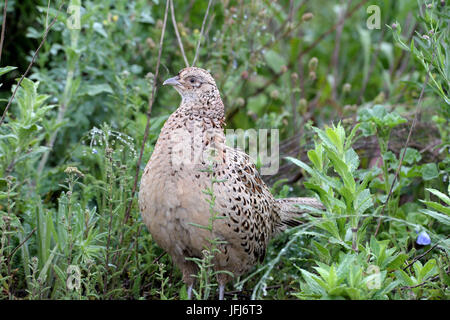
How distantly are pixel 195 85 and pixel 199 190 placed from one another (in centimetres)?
64

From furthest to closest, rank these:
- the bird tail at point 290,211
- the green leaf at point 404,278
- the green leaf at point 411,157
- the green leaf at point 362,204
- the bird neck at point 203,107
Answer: the green leaf at point 411,157 → the bird tail at point 290,211 → the bird neck at point 203,107 → the green leaf at point 362,204 → the green leaf at point 404,278

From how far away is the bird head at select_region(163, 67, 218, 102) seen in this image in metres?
3.37

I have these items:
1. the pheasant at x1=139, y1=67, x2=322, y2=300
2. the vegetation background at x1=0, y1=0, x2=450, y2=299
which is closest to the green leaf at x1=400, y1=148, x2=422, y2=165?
the vegetation background at x1=0, y1=0, x2=450, y2=299

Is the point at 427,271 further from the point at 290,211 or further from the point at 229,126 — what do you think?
the point at 229,126

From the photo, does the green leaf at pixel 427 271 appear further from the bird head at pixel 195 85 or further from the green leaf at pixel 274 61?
the green leaf at pixel 274 61

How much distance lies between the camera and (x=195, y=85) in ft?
11.1

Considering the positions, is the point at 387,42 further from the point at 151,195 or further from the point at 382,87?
the point at 151,195

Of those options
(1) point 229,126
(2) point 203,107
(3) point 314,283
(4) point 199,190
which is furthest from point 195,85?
(1) point 229,126

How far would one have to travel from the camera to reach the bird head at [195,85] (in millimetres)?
3368

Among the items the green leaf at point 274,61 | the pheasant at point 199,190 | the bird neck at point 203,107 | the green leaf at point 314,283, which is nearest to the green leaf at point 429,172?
the pheasant at point 199,190

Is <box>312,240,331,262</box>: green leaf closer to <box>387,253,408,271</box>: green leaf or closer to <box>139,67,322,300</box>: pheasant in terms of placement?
<box>387,253,408,271</box>: green leaf
